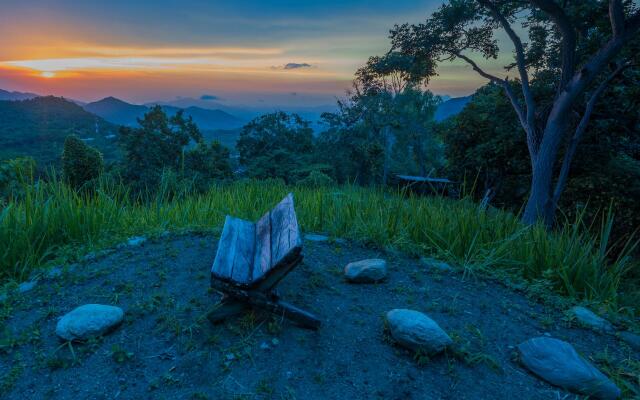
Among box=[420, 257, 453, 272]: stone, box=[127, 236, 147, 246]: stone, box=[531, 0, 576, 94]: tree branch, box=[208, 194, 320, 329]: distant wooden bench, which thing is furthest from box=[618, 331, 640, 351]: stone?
box=[531, 0, 576, 94]: tree branch

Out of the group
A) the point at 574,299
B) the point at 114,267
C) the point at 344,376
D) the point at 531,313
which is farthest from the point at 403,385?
the point at 114,267

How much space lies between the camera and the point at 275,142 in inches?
703

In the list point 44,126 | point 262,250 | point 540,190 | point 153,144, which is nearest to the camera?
point 262,250

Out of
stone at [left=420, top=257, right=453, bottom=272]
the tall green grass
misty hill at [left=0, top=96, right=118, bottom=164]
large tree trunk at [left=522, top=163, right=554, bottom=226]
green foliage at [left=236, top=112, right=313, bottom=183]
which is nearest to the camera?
the tall green grass

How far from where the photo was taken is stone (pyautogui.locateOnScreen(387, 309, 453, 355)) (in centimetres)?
195

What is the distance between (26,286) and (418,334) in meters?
3.11

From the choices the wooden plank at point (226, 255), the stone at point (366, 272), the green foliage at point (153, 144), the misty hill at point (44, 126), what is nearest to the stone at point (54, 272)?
the wooden plank at point (226, 255)

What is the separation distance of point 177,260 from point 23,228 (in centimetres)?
170

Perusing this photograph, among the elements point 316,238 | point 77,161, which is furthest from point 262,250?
point 77,161

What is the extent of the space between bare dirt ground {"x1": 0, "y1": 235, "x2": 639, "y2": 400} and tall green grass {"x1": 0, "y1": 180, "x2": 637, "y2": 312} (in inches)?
20.8

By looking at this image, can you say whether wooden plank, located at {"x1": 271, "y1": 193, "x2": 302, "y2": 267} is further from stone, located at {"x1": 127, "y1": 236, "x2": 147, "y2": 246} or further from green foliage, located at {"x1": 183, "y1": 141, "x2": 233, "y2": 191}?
green foliage, located at {"x1": 183, "y1": 141, "x2": 233, "y2": 191}

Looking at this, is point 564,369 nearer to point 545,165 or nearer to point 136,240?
point 136,240

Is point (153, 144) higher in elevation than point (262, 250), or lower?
lower

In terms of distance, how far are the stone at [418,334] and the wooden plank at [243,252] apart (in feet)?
3.16
